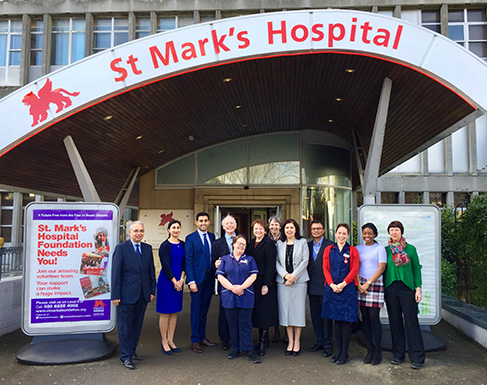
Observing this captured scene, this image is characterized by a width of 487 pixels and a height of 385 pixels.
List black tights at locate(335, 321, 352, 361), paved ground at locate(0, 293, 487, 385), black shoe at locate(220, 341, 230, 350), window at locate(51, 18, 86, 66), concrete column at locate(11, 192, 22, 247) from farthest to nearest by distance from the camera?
concrete column at locate(11, 192, 22, 247) → window at locate(51, 18, 86, 66) → black shoe at locate(220, 341, 230, 350) → black tights at locate(335, 321, 352, 361) → paved ground at locate(0, 293, 487, 385)

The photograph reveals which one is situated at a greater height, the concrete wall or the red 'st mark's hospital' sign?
the red 'st mark's hospital' sign

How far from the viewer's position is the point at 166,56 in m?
5.90

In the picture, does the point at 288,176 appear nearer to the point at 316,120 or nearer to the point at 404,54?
the point at 316,120

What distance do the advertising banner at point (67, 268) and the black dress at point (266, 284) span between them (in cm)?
187

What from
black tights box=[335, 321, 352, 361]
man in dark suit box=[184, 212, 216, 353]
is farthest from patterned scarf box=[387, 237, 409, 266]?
man in dark suit box=[184, 212, 216, 353]

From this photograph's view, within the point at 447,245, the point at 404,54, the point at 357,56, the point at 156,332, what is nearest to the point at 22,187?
→ the point at 156,332

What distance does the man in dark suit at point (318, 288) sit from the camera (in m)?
5.15

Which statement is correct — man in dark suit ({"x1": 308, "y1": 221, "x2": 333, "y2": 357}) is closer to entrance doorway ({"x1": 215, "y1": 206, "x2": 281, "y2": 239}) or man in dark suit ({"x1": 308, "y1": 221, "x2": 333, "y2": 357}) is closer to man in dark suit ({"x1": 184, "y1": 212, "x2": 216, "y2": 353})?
man in dark suit ({"x1": 184, "y1": 212, "x2": 216, "y2": 353})

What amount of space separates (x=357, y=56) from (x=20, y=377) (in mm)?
6008

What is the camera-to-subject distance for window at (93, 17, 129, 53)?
803 inches

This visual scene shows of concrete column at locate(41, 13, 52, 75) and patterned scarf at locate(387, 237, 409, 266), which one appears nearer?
patterned scarf at locate(387, 237, 409, 266)

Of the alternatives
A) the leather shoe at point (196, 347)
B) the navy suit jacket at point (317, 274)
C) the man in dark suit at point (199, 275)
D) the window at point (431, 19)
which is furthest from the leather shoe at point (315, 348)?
the window at point (431, 19)

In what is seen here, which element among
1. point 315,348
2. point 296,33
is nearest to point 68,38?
point 296,33

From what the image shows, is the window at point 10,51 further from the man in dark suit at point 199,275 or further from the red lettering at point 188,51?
the man in dark suit at point 199,275
